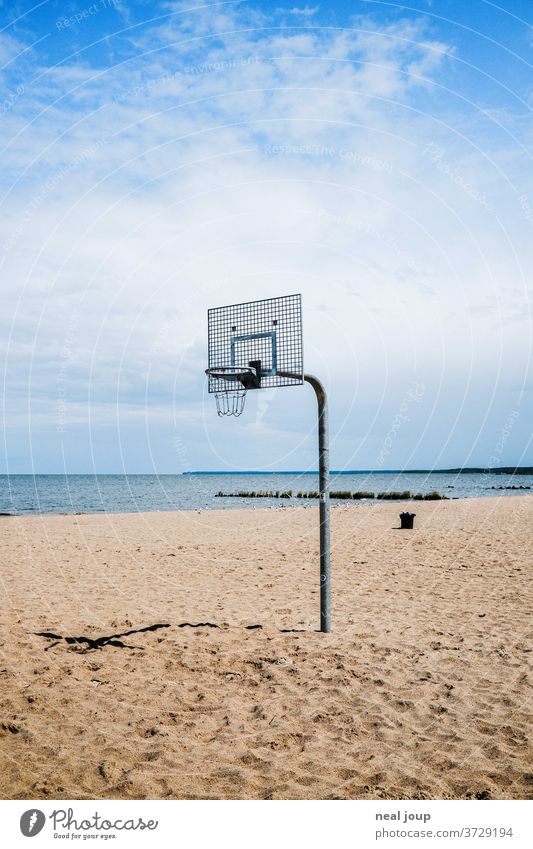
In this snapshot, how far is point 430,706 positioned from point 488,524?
17.6 m

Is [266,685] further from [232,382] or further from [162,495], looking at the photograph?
[162,495]

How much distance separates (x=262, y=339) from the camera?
827cm

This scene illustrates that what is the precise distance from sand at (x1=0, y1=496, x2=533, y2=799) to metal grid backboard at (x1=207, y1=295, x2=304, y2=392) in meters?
3.34

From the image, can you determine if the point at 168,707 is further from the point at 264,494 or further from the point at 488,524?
the point at 264,494

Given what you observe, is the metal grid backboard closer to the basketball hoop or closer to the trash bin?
the basketball hoop

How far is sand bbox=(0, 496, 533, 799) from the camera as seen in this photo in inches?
181

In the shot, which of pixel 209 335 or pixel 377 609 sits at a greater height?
pixel 209 335

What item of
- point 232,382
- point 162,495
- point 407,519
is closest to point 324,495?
point 232,382

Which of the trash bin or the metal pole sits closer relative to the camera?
the metal pole

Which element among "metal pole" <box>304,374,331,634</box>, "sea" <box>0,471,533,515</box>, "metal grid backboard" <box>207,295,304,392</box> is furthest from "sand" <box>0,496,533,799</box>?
"sea" <box>0,471,533,515</box>

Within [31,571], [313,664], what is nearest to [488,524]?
[31,571]

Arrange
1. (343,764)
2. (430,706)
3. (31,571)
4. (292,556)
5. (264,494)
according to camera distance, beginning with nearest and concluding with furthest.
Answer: (343,764) → (430,706) → (31,571) → (292,556) → (264,494)

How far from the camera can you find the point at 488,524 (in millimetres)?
22234

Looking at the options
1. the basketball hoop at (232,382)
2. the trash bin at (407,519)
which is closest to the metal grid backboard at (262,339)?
the basketball hoop at (232,382)
